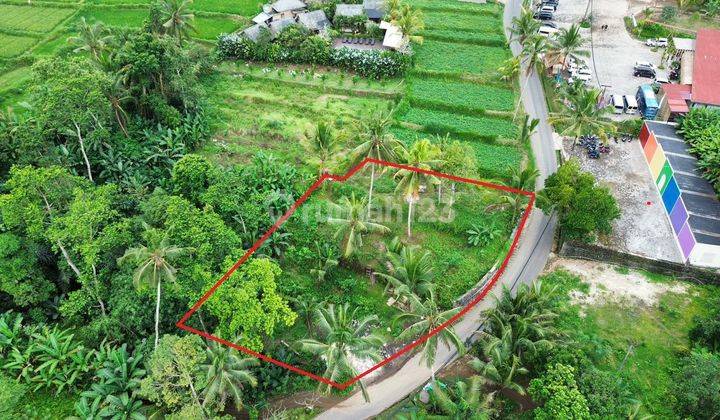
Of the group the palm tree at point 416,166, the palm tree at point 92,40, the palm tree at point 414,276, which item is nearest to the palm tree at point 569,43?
the palm tree at point 416,166

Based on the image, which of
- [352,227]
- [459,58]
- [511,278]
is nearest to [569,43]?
[459,58]

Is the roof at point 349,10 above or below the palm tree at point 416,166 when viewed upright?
above

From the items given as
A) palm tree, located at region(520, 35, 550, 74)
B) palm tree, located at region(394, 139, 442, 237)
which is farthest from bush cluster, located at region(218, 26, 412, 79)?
palm tree, located at region(394, 139, 442, 237)

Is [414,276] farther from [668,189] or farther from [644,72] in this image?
[644,72]

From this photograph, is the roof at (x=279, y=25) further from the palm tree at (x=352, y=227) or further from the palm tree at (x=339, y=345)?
the palm tree at (x=339, y=345)

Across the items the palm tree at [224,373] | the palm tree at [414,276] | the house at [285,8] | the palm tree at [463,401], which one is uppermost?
the house at [285,8]

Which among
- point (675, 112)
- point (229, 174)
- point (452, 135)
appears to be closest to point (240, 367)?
point (229, 174)

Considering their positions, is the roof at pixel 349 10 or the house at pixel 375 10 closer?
the roof at pixel 349 10
